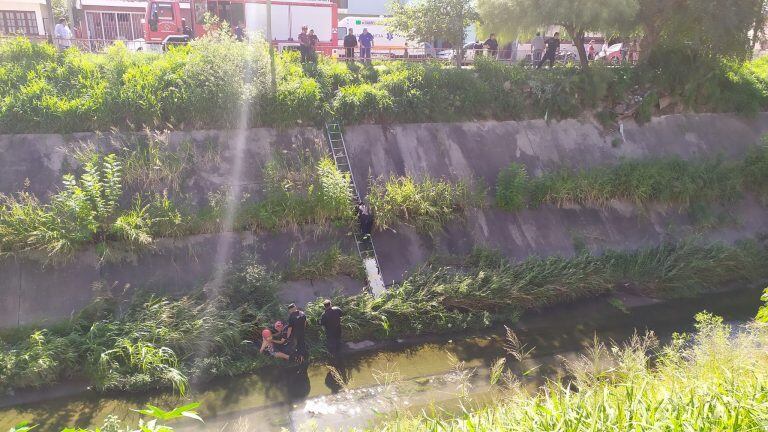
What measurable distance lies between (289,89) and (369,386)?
7.68 m

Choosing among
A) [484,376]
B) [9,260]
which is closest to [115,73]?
[9,260]

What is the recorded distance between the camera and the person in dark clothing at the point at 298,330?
8.68 m

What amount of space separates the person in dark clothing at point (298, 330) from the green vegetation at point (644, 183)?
6.27 meters

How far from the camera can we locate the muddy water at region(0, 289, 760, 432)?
7.64m

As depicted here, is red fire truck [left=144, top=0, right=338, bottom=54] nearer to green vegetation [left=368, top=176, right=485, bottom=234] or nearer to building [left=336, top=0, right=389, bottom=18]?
green vegetation [left=368, top=176, right=485, bottom=234]

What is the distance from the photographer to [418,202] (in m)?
11.8

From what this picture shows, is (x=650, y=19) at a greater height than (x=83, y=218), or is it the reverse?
(x=650, y=19)

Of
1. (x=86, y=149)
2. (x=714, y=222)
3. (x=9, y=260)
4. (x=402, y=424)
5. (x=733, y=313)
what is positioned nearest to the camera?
(x=402, y=424)

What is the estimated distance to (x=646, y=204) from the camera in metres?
14.2

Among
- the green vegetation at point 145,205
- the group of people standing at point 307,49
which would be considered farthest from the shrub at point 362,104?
the group of people standing at point 307,49

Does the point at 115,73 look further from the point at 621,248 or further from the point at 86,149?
the point at 621,248

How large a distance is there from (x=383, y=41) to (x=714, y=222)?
67.1 feet

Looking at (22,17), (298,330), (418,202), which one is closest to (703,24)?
(418,202)

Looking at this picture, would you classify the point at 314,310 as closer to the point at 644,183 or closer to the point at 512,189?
the point at 512,189
